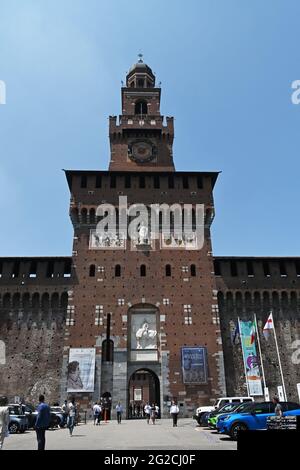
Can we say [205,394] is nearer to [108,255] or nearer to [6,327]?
[108,255]

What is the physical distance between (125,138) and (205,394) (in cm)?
2608

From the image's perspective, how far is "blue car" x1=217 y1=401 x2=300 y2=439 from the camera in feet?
47.3

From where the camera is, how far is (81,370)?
29516mm

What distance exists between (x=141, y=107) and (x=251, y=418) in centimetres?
3684

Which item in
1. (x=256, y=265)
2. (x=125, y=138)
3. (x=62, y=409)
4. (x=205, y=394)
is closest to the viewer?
(x=62, y=409)

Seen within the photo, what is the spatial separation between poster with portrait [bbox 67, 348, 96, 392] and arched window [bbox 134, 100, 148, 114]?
27.1 meters

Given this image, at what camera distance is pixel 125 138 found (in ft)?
134

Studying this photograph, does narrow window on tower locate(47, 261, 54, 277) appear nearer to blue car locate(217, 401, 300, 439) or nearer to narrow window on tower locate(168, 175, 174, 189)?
narrow window on tower locate(168, 175, 174, 189)

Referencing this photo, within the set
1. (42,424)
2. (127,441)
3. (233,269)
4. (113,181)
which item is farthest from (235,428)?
(113,181)

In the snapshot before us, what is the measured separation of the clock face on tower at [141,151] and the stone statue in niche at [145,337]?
56.9 ft

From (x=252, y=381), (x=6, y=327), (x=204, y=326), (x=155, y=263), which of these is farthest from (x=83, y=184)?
(x=252, y=381)

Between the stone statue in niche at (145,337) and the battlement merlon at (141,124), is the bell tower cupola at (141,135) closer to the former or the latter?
the battlement merlon at (141,124)

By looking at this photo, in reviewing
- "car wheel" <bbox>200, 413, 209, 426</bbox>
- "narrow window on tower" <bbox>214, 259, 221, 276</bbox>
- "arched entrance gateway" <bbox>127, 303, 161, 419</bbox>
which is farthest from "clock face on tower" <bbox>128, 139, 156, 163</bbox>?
"car wheel" <bbox>200, 413, 209, 426</bbox>

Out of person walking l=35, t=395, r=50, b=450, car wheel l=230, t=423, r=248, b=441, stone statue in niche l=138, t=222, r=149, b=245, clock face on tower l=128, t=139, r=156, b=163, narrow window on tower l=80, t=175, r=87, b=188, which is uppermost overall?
clock face on tower l=128, t=139, r=156, b=163
